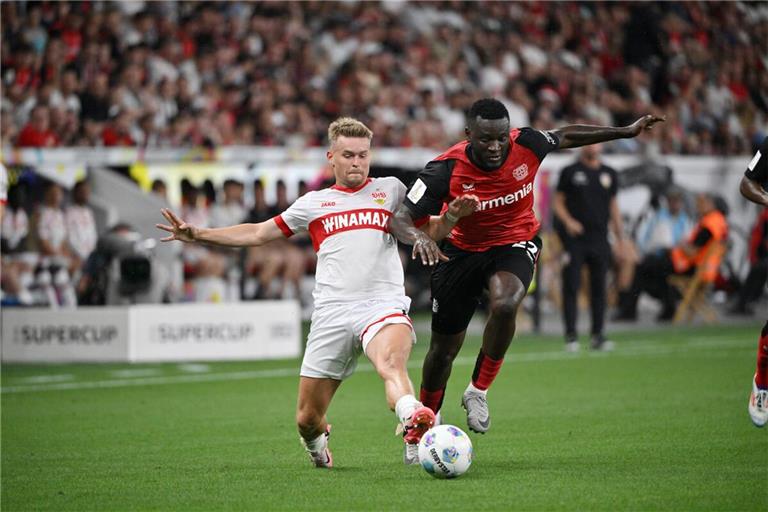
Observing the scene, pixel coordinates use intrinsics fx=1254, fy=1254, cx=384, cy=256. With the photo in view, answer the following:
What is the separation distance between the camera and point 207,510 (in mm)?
6359

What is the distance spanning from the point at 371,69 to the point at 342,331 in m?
16.5

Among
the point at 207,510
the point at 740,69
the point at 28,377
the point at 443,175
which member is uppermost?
the point at 740,69

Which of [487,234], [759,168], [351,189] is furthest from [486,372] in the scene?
[759,168]

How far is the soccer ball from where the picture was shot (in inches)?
275

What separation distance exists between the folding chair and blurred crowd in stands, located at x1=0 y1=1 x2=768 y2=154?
3.42 metres

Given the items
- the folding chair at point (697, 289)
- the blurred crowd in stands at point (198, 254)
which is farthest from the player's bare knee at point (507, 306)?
the folding chair at point (697, 289)

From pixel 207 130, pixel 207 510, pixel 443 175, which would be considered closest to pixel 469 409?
pixel 443 175

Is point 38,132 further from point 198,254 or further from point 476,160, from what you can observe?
point 476,160

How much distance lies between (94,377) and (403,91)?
10.9 meters

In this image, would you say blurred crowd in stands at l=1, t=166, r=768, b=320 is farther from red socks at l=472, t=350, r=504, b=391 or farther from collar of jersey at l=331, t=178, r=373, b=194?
collar of jersey at l=331, t=178, r=373, b=194

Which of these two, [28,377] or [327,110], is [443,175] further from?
[327,110]

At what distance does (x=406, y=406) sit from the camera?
6.91 meters

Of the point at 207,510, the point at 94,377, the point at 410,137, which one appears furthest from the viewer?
the point at 410,137

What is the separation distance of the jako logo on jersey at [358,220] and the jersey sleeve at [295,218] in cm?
19
